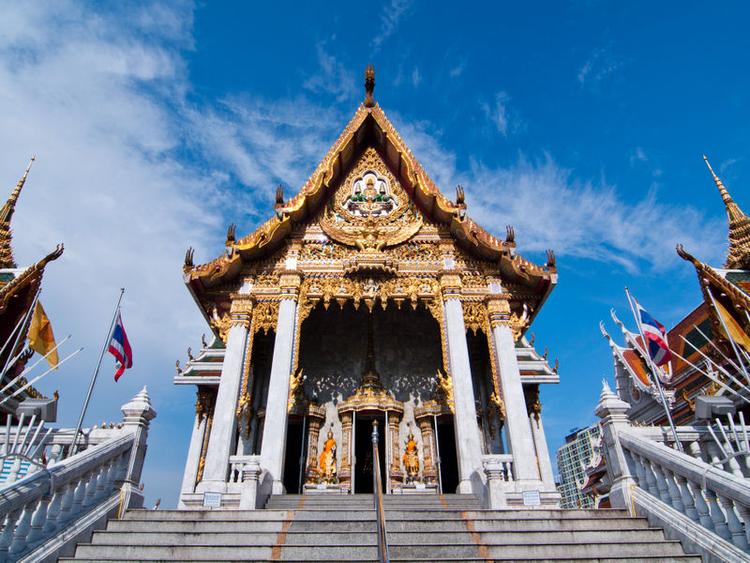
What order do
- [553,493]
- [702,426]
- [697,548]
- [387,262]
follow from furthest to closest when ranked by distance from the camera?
1. [387,262]
2. [553,493]
3. [702,426]
4. [697,548]

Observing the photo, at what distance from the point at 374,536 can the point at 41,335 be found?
10.2 meters

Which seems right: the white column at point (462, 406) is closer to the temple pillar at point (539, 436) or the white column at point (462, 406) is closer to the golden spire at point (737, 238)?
the temple pillar at point (539, 436)

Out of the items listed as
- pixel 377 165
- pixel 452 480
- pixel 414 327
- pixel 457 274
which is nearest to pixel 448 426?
pixel 452 480

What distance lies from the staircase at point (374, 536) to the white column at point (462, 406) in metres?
2.19

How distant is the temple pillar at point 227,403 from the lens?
8.77 m

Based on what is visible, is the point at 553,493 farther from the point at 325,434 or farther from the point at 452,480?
the point at 325,434

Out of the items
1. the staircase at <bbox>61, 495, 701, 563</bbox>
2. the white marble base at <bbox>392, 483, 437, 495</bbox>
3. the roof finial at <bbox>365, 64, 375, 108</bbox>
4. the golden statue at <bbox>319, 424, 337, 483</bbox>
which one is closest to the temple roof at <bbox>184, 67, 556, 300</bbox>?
the roof finial at <bbox>365, 64, 375, 108</bbox>

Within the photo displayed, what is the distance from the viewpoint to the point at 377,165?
13375 millimetres

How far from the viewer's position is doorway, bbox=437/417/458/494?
12.0m

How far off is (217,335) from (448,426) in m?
5.92

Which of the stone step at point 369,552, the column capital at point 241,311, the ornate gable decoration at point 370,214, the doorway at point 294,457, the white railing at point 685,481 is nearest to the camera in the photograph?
the white railing at point 685,481

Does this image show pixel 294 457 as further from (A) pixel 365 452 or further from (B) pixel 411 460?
(B) pixel 411 460

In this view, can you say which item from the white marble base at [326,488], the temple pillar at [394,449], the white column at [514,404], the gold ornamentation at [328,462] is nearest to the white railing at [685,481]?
the white column at [514,404]

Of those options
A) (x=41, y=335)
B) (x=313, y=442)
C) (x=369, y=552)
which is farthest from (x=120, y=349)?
(x=369, y=552)
